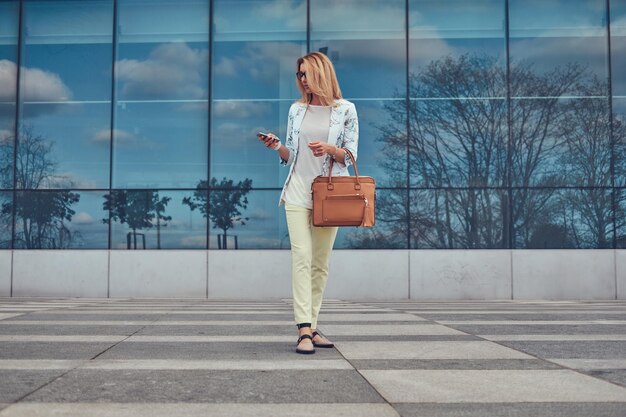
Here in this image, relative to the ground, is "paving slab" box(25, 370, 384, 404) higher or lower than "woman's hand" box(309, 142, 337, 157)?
lower

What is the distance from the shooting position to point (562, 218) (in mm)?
14250

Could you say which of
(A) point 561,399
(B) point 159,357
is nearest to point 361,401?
(A) point 561,399

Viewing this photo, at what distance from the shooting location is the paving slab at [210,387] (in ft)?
10.1

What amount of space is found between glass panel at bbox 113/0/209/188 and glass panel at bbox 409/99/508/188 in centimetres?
427

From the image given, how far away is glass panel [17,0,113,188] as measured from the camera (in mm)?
14781

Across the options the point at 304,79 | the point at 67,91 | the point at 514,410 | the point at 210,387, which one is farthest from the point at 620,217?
the point at 210,387

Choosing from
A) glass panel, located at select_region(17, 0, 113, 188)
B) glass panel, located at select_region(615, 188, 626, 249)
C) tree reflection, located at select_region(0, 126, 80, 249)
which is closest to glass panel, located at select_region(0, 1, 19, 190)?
tree reflection, located at select_region(0, 126, 80, 249)

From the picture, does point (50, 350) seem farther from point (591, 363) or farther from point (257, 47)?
point (257, 47)

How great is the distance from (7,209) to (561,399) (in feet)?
44.6

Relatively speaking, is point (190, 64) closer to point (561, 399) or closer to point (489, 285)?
point (489, 285)

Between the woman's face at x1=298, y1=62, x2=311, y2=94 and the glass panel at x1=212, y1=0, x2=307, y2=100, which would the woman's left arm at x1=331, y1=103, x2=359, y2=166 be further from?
the glass panel at x1=212, y1=0, x2=307, y2=100

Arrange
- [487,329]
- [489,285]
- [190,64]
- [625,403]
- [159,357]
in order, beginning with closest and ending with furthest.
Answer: [625,403] < [159,357] < [487,329] < [489,285] < [190,64]

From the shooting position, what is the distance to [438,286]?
14.1 meters

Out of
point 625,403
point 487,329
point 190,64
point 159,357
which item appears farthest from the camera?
point 190,64
